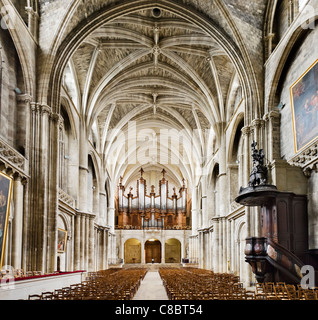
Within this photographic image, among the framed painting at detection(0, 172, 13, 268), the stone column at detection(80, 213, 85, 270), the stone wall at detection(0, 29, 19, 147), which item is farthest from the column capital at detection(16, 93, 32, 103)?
the stone column at detection(80, 213, 85, 270)

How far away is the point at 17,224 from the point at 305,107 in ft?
38.5

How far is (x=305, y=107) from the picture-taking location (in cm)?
1520

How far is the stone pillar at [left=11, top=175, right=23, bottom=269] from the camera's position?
50.4ft

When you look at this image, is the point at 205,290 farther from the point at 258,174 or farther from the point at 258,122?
the point at 258,122

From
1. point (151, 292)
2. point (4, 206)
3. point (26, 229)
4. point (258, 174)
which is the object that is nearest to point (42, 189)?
point (26, 229)

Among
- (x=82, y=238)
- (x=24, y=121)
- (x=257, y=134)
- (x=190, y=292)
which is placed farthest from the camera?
(x=82, y=238)

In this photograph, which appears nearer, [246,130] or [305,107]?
[305,107]

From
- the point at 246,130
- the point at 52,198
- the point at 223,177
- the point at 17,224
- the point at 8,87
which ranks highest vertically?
the point at 8,87

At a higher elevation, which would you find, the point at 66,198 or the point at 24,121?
the point at 24,121

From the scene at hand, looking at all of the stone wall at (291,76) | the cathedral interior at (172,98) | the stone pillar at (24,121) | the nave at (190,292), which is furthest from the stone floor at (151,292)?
the stone wall at (291,76)

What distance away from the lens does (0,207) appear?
13391 millimetres

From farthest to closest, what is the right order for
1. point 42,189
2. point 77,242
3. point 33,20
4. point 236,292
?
point 77,242 → point 33,20 → point 42,189 → point 236,292

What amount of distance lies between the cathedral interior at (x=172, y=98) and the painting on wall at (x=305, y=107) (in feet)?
0.23

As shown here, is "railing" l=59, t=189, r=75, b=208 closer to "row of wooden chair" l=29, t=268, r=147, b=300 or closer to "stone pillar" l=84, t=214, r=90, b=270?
"stone pillar" l=84, t=214, r=90, b=270
